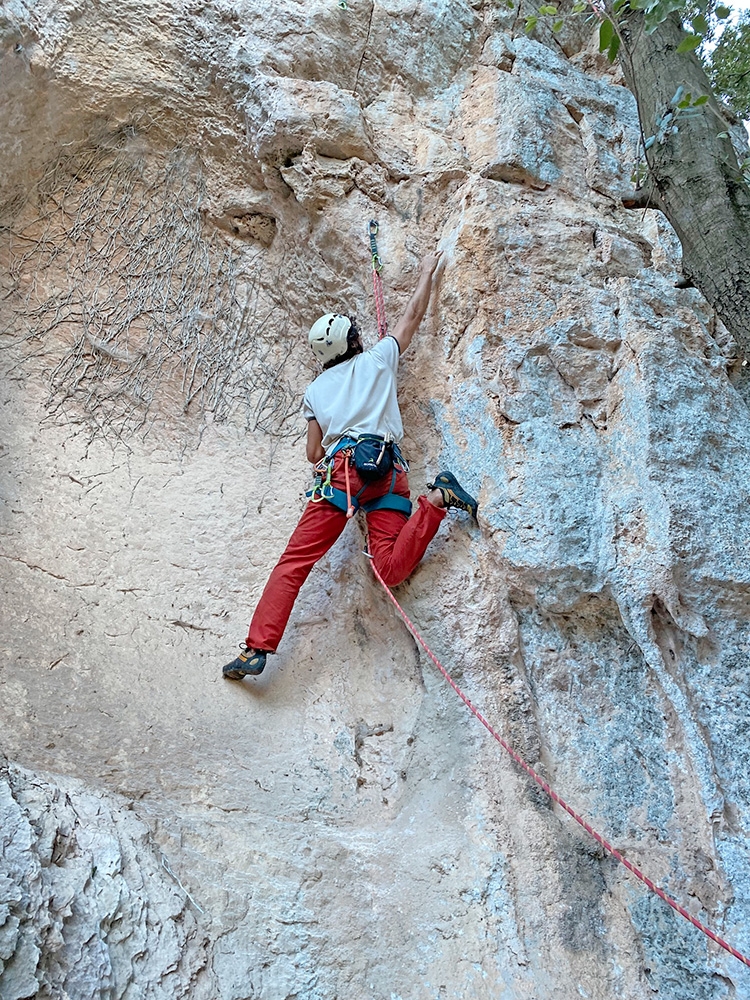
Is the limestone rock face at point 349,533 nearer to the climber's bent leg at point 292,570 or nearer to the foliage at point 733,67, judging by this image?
the climber's bent leg at point 292,570

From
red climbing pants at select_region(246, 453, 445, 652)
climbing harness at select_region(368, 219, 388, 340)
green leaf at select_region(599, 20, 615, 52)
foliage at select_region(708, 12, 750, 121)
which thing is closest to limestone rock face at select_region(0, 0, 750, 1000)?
climbing harness at select_region(368, 219, 388, 340)

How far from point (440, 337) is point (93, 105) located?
2317 mm

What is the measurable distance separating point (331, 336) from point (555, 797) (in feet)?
7.16

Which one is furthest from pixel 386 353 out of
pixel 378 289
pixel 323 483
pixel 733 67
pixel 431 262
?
pixel 733 67

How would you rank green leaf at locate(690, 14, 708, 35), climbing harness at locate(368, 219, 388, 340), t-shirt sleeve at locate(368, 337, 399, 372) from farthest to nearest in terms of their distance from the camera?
climbing harness at locate(368, 219, 388, 340) → t-shirt sleeve at locate(368, 337, 399, 372) → green leaf at locate(690, 14, 708, 35)

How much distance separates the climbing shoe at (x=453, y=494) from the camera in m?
3.24

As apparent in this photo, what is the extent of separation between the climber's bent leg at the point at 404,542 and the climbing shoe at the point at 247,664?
625 millimetres

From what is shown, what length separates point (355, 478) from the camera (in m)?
3.42

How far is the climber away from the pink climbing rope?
7.2 inches

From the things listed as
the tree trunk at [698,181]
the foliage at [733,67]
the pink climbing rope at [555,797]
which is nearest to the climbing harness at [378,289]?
the pink climbing rope at [555,797]

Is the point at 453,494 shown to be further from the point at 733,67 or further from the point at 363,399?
the point at 733,67

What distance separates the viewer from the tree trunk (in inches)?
87.0

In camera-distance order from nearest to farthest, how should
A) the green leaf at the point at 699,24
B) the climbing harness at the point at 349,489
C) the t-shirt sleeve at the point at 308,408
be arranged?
the green leaf at the point at 699,24, the climbing harness at the point at 349,489, the t-shirt sleeve at the point at 308,408

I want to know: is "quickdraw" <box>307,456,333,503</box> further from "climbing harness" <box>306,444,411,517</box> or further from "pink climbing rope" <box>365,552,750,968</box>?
"pink climbing rope" <box>365,552,750,968</box>
